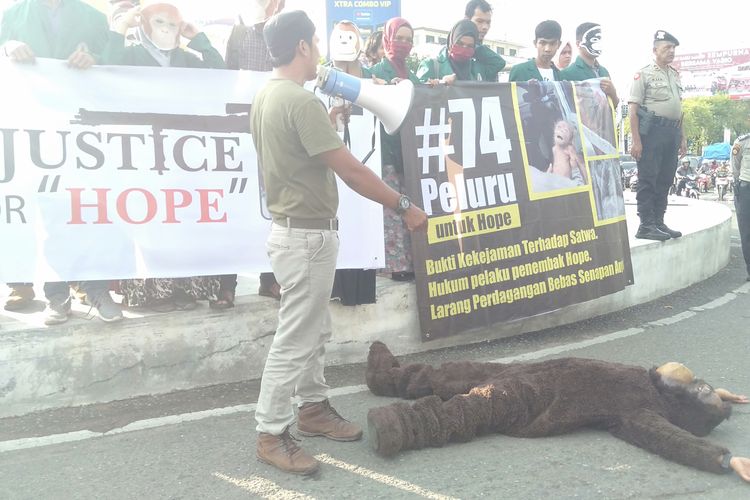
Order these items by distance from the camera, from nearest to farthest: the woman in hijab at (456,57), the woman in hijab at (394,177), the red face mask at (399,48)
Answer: the woman in hijab at (394,177) → the red face mask at (399,48) → the woman in hijab at (456,57)

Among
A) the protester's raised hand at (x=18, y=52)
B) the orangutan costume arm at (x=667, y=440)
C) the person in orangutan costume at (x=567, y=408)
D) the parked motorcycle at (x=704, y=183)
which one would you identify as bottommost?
the orangutan costume arm at (x=667, y=440)

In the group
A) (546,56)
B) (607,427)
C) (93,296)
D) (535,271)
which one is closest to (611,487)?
(607,427)

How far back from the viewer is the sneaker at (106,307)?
3555mm

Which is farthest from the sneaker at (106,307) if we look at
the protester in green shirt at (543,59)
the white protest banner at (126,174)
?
the protester in green shirt at (543,59)

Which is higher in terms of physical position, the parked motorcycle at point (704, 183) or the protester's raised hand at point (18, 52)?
the parked motorcycle at point (704, 183)

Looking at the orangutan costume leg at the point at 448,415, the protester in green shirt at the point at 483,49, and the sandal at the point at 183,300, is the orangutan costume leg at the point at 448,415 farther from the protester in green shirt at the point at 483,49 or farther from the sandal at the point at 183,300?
the protester in green shirt at the point at 483,49

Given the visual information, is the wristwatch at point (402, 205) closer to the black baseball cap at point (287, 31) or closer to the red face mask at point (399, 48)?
the black baseball cap at point (287, 31)

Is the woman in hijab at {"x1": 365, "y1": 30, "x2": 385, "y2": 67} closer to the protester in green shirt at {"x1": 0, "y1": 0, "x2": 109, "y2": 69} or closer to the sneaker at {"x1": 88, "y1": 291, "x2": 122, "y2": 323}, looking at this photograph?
the protester in green shirt at {"x1": 0, "y1": 0, "x2": 109, "y2": 69}

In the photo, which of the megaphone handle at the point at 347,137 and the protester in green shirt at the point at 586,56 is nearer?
the megaphone handle at the point at 347,137

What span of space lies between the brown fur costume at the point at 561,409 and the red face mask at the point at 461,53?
9.38 feet

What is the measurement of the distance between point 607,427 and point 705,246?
459 cm

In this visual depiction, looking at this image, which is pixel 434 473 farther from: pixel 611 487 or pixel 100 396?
pixel 100 396

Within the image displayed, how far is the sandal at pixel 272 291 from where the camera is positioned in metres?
4.07

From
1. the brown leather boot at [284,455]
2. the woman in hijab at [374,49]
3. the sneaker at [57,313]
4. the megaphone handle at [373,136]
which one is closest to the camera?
the brown leather boot at [284,455]
